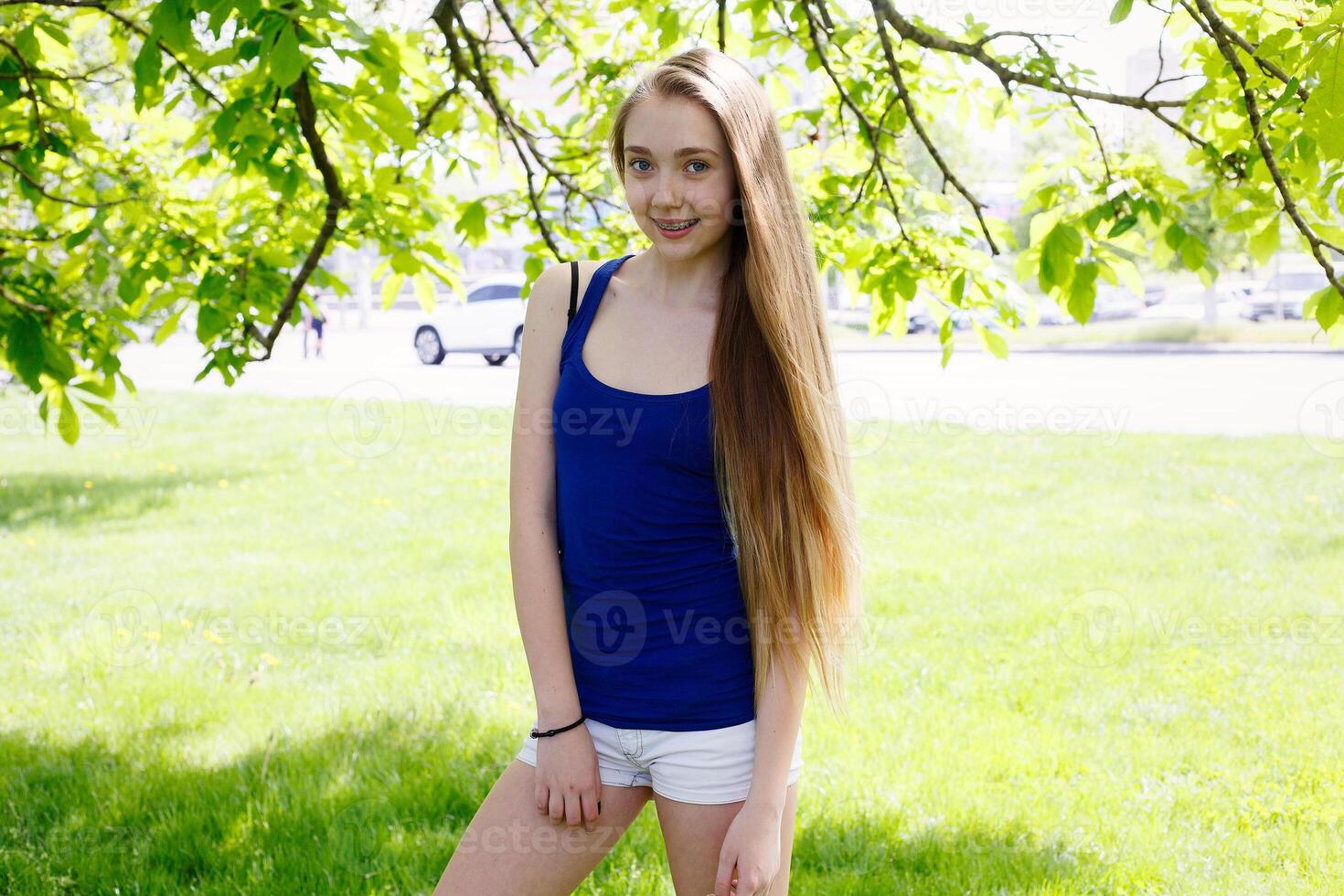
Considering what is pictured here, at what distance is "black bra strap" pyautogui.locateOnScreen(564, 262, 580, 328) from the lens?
1.68m

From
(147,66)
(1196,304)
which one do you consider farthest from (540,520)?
(1196,304)

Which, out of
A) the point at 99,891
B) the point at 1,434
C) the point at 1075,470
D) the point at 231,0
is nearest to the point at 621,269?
the point at 231,0

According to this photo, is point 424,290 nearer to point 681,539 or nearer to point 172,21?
point 172,21

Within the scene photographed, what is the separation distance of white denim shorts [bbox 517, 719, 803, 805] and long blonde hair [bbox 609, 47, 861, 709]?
8 centimetres

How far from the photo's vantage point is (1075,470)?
794 cm

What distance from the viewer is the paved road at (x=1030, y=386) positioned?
1054 centimetres

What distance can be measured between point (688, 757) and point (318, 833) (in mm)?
1924

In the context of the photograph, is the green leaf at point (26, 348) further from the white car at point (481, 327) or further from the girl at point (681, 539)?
the white car at point (481, 327)

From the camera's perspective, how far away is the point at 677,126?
155 centimetres

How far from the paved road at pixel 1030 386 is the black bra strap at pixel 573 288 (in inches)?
214

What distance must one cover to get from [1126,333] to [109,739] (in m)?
21.3

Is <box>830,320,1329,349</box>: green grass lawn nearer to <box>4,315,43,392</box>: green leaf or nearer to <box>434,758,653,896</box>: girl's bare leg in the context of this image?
<box>4,315,43,392</box>: green leaf

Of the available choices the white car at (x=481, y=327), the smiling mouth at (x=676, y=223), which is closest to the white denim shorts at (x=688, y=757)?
the smiling mouth at (x=676, y=223)

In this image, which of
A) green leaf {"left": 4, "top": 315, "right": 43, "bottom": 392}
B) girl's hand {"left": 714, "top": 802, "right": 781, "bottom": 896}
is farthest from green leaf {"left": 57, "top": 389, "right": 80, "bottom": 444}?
girl's hand {"left": 714, "top": 802, "right": 781, "bottom": 896}
